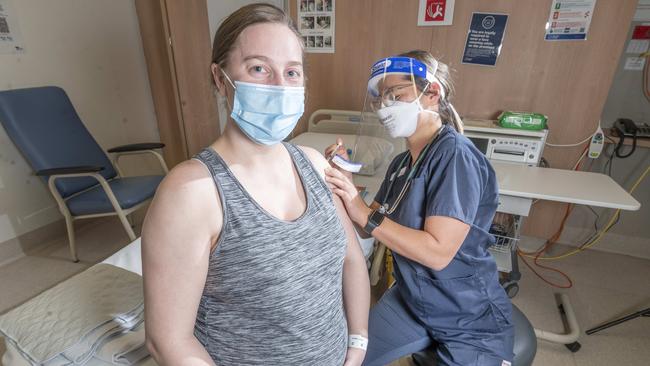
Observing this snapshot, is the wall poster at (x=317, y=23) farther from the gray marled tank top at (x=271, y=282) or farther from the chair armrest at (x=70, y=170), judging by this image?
the gray marled tank top at (x=271, y=282)

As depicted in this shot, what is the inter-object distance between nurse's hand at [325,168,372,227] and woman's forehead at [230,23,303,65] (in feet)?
1.17

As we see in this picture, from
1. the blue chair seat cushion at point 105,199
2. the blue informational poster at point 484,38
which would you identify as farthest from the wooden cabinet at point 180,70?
the blue informational poster at point 484,38

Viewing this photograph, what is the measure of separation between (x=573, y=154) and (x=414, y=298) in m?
1.78

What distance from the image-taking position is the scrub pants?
3.24 ft

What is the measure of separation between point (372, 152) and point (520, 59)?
4.06 feet

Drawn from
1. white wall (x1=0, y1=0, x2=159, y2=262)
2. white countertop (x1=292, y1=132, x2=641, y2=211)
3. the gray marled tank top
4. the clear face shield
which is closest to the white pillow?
white countertop (x1=292, y1=132, x2=641, y2=211)

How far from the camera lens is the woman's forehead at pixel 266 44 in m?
0.64

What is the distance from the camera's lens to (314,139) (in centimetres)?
232

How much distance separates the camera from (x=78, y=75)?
8.20ft

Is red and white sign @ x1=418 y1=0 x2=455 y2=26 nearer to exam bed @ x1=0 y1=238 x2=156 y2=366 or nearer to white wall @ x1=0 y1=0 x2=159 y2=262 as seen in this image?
exam bed @ x1=0 y1=238 x2=156 y2=366

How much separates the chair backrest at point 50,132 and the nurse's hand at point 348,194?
191cm

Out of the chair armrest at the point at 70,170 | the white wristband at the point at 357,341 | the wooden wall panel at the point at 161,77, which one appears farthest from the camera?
the wooden wall panel at the point at 161,77

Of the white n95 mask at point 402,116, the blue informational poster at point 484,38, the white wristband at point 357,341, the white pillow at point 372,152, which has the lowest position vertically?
the white wristband at point 357,341

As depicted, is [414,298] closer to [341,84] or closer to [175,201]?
[175,201]
